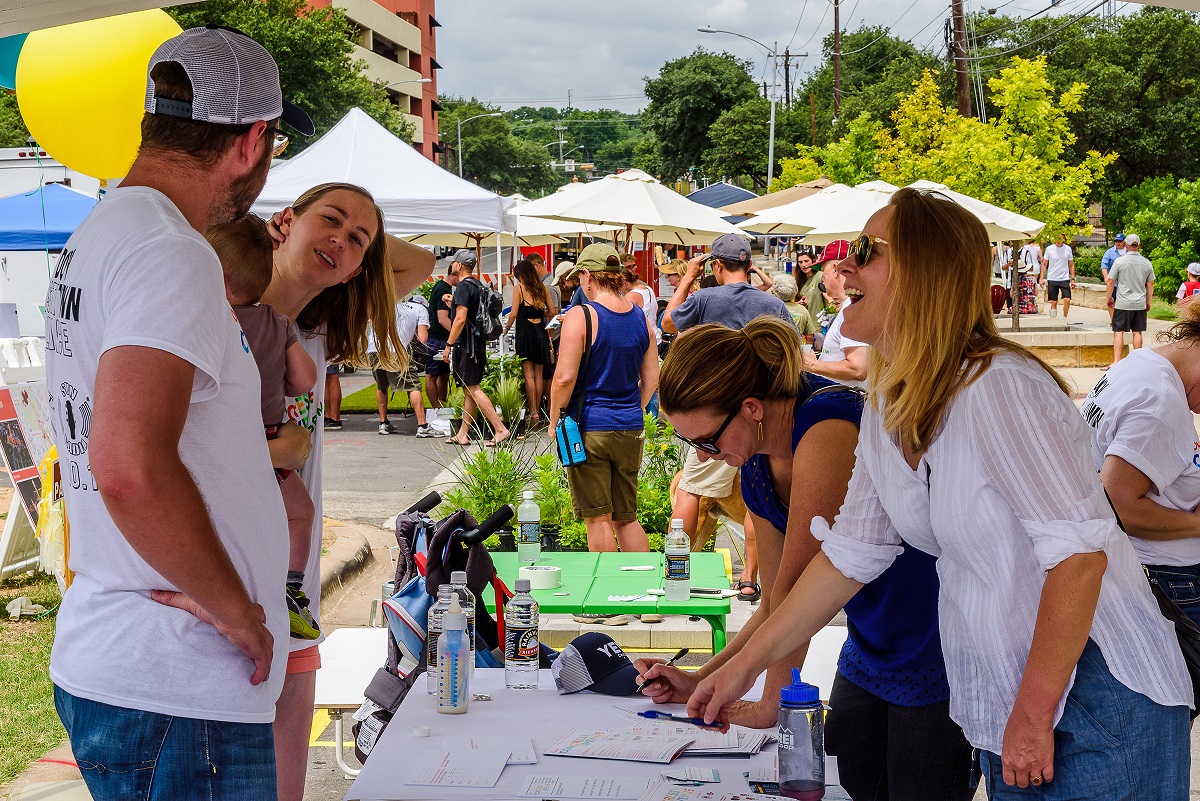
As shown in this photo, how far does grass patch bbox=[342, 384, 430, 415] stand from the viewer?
15.6 metres

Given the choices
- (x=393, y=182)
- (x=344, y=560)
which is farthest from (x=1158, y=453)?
(x=393, y=182)

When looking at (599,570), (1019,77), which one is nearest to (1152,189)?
(1019,77)

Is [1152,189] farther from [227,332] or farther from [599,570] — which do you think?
[227,332]

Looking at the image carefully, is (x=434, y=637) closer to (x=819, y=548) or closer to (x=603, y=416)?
(x=819, y=548)

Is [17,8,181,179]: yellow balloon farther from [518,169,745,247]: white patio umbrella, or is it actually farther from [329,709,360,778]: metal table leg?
[518,169,745,247]: white patio umbrella

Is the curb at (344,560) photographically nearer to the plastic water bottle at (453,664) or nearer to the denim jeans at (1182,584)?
the plastic water bottle at (453,664)

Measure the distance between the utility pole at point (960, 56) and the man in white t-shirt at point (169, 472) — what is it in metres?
26.4

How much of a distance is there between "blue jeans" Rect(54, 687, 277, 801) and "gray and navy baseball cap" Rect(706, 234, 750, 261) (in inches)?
257

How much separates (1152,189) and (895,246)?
3461 cm

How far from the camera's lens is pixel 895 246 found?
2.24 m

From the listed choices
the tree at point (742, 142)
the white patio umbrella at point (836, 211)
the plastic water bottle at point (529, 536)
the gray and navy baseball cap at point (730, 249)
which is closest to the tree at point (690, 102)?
the tree at point (742, 142)

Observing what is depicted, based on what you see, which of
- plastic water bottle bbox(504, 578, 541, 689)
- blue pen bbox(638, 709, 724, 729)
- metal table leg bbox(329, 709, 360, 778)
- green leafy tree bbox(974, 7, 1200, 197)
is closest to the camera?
blue pen bbox(638, 709, 724, 729)

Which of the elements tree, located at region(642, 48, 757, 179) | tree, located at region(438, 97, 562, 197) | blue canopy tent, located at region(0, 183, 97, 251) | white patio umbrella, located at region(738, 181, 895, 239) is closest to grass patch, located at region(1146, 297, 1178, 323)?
white patio umbrella, located at region(738, 181, 895, 239)

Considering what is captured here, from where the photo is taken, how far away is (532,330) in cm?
1322
